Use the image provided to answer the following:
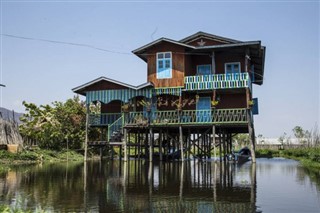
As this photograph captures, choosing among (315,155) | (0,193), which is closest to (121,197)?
(0,193)

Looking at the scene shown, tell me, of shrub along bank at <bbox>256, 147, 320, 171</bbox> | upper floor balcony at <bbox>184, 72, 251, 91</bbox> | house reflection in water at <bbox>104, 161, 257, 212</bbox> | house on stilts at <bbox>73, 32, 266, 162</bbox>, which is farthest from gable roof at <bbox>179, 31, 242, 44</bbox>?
house reflection in water at <bbox>104, 161, 257, 212</bbox>

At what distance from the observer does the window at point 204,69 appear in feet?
85.9

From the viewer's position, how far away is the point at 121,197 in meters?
10.1

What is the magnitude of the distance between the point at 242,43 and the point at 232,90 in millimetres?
3283

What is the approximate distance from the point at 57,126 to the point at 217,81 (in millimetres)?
14867

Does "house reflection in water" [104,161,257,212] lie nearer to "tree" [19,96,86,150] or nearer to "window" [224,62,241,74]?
"window" [224,62,241,74]

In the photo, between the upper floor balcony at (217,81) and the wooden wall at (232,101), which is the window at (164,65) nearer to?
the upper floor balcony at (217,81)

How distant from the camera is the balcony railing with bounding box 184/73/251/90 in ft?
75.7

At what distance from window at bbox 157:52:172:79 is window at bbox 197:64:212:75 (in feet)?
8.15

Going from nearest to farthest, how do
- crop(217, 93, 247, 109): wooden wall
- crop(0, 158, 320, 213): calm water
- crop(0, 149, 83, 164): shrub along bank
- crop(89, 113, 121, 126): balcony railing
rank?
crop(0, 158, 320, 213): calm water → crop(0, 149, 83, 164): shrub along bank → crop(217, 93, 247, 109): wooden wall → crop(89, 113, 121, 126): balcony railing

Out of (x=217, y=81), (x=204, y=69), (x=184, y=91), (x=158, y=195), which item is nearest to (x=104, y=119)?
(x=184, y=91)

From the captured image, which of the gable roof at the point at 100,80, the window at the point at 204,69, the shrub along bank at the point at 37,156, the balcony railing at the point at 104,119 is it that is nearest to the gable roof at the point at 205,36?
the window at the point at 204,69

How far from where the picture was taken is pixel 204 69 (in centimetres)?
2636

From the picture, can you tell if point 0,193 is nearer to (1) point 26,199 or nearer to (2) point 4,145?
(1) point 26,199
